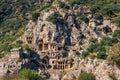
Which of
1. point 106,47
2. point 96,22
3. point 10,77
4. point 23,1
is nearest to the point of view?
point 10,77

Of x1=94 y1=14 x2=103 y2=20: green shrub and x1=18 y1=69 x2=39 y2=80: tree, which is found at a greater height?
x1=94 y1=14 x2=103 y2=20: green shrub

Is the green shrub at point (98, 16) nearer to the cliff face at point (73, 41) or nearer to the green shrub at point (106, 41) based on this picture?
the cliff face at point (73, 41)

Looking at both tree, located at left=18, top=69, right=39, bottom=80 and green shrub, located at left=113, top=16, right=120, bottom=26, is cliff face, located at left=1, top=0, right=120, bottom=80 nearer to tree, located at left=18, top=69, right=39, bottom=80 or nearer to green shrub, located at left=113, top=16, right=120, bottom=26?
green shrub, located at left=113, top=16, right=120, bottom=26

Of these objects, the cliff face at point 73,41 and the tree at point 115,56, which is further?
the cliff face at point 73,41

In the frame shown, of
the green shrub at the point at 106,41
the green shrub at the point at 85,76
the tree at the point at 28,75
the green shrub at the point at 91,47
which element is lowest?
the green shrub at the point at 85,76

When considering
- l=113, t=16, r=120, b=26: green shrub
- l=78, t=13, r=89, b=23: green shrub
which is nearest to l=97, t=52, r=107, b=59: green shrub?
l=113, t=16, r=120, b=26: green shrub

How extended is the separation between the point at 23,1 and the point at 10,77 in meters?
79.0

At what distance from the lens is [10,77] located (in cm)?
11188

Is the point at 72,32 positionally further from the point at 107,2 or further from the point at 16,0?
the point at 16,0

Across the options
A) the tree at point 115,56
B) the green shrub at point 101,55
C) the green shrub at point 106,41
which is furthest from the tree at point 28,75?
the green shrub at point 106,41

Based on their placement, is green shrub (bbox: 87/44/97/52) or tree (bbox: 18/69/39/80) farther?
green shrub (bbox: 87/44/97/52)

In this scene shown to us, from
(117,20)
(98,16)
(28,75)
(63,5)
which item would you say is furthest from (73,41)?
(28,75)

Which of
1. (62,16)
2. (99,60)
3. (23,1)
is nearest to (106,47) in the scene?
(99,60)

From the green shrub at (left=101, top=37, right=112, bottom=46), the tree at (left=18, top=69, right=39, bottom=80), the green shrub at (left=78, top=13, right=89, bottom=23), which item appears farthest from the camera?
A: the green shrub at (left=78, top=13, right=89, bottom=23)
